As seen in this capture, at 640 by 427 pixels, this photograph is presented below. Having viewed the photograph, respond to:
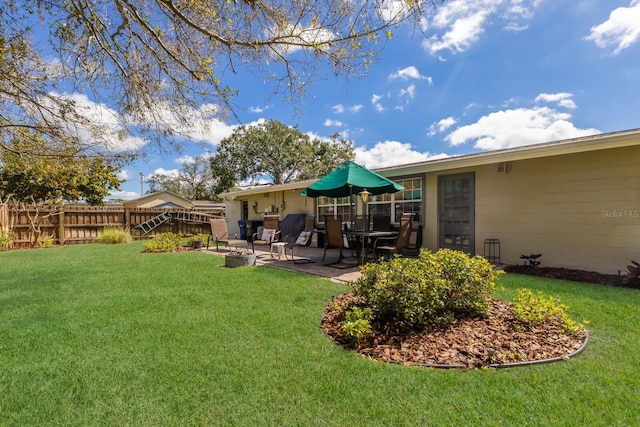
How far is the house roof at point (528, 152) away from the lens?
485 centimetres

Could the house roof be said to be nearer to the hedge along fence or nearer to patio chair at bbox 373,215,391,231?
patio chair at bbox 373,215,391,231

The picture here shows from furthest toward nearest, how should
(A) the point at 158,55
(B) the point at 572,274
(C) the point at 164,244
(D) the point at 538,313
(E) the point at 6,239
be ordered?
(E) the point at 6,239, (C) the point at 164,244, (B) the point at 572,274, (A) the point at 158,55, (D) the point at 538,313

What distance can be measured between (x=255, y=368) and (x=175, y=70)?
3963mm

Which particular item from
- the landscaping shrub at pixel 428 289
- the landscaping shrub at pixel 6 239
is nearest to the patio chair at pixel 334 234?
the landscaping shrub at pixel 428 289

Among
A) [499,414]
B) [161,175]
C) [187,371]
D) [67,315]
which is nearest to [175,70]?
[67,315]

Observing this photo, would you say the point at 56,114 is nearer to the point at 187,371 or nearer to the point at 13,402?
the point at 13,402

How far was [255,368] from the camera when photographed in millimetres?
2387

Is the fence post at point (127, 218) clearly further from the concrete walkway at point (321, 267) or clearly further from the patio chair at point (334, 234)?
the patio chair at point (334, 234)

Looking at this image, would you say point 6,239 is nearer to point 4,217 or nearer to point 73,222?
point 4,217

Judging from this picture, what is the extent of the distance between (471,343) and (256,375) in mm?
1825

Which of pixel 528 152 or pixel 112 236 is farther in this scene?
pixel 112 236

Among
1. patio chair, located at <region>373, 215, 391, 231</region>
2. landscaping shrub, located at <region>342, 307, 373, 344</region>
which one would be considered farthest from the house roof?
landscaping shrub, located at <region>342, 307, 373, 344</region>

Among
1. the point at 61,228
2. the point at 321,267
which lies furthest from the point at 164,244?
the point at 61,228

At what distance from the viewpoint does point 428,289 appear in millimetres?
3100
